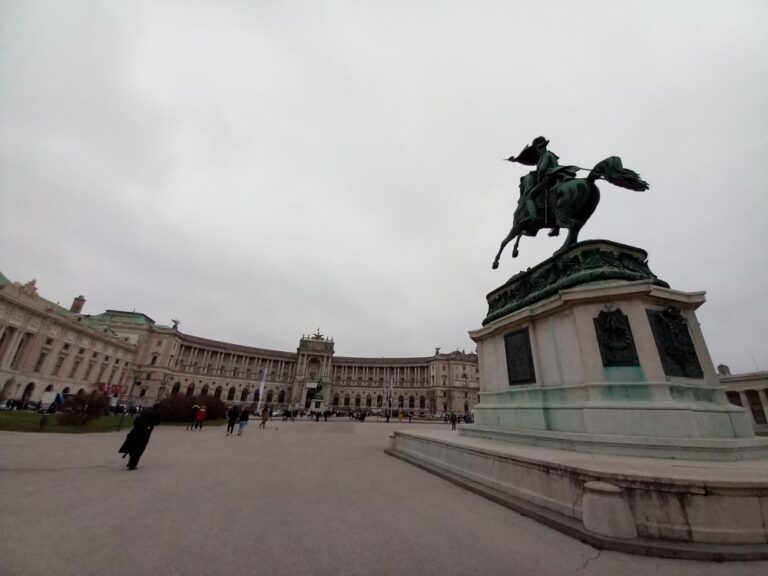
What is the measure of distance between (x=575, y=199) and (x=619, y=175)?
1.12m

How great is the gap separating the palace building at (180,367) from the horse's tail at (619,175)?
4331 cm

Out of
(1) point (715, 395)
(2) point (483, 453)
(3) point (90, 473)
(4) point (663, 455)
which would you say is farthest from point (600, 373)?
(3) point (90, 473)

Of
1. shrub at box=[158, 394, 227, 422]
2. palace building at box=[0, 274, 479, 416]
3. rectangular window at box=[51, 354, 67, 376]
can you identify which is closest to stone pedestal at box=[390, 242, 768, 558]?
shrub at box=[158, 394, 227, 422]

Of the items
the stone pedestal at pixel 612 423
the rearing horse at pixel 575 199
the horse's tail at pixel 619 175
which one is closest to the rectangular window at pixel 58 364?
the stone pedestal at pixel 612 423

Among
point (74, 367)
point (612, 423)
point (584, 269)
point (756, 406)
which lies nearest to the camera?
point (612, 423)

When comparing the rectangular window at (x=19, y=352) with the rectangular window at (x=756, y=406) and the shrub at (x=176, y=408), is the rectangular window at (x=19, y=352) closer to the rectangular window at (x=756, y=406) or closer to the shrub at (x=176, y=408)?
the shrub at (x=176, y=408)

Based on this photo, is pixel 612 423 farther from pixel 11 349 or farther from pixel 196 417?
pixel 11 349

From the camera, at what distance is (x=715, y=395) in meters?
5.96

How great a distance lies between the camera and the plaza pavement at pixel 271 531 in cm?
294

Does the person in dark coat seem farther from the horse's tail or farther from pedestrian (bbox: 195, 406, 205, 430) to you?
pedestrian (bbox: 195, 406, 205, 430)

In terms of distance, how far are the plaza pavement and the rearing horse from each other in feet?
21.1

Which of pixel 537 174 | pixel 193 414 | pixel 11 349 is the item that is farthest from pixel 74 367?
pixel 537 174

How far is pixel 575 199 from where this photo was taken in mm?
8289

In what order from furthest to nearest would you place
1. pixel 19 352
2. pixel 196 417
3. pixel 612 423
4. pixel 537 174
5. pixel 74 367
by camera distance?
1. pixel 74 367
2. pixel 19 352
3. pixel 196 417
4. pixel 537 174
5. pixel 612 423
